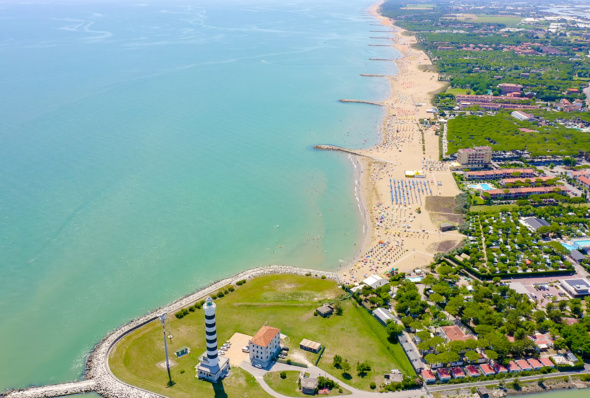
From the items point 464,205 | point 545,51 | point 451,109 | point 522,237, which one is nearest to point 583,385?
point 522,237

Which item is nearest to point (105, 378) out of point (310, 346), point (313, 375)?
point (313, 375)

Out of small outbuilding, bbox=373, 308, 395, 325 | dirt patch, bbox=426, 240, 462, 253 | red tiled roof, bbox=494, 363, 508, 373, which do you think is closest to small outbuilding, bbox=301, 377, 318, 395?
small outbuilding, bbox=373, 308, 395, 325

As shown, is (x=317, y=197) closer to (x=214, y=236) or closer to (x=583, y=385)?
(x=214, y=236)

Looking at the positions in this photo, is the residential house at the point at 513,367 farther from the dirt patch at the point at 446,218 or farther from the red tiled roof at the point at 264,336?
the dirt patch at the point at 446,218

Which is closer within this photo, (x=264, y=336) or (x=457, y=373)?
(x=457, y=373)

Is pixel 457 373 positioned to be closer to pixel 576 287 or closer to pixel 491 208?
pixel 576 287

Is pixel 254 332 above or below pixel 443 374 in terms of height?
above

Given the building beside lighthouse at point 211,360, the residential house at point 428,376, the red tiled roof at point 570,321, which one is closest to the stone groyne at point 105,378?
the building beside lighthouse at point 211,360
